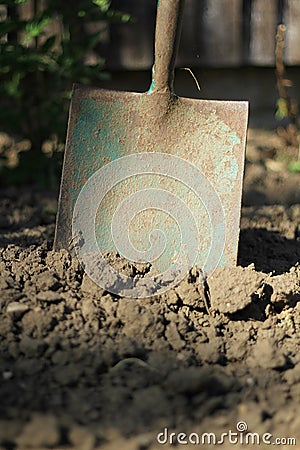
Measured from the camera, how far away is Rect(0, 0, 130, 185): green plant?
2791 millimetres

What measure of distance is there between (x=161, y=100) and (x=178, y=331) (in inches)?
31.4

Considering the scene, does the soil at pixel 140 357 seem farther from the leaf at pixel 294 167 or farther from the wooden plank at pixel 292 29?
the wooden plank at pixel 292 29

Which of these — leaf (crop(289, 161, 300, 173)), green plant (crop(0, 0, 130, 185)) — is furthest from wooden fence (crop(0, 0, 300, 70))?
leaf (crop(289, 161, 300, 173))

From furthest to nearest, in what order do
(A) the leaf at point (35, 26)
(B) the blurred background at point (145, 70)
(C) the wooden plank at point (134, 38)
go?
1. (C) the wooden plank at point (134, 38)
2. (B) the blurred background at point (145, 70)
3. (A) the leaf at point (35, 26)

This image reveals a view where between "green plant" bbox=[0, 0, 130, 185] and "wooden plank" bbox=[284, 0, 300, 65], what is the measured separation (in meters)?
1.17

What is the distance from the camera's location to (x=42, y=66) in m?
2.88

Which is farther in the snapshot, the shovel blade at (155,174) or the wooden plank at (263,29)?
the wooden plank at (263,29)

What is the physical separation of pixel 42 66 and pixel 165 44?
33.1 inches

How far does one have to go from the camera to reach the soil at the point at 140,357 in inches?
59.8

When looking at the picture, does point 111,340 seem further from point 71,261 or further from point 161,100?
point 161,100

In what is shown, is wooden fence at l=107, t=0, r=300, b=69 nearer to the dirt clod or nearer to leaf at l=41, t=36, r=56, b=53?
leaf at l=41, t=36, r=56, b=53

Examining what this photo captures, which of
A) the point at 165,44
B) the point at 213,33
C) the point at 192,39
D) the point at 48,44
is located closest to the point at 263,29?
the point at 213,33

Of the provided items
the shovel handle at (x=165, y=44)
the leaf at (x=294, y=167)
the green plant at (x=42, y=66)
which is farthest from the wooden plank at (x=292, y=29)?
the shovel handle at (x=165, y=44)

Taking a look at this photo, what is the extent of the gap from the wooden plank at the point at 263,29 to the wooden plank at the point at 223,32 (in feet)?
0.25
